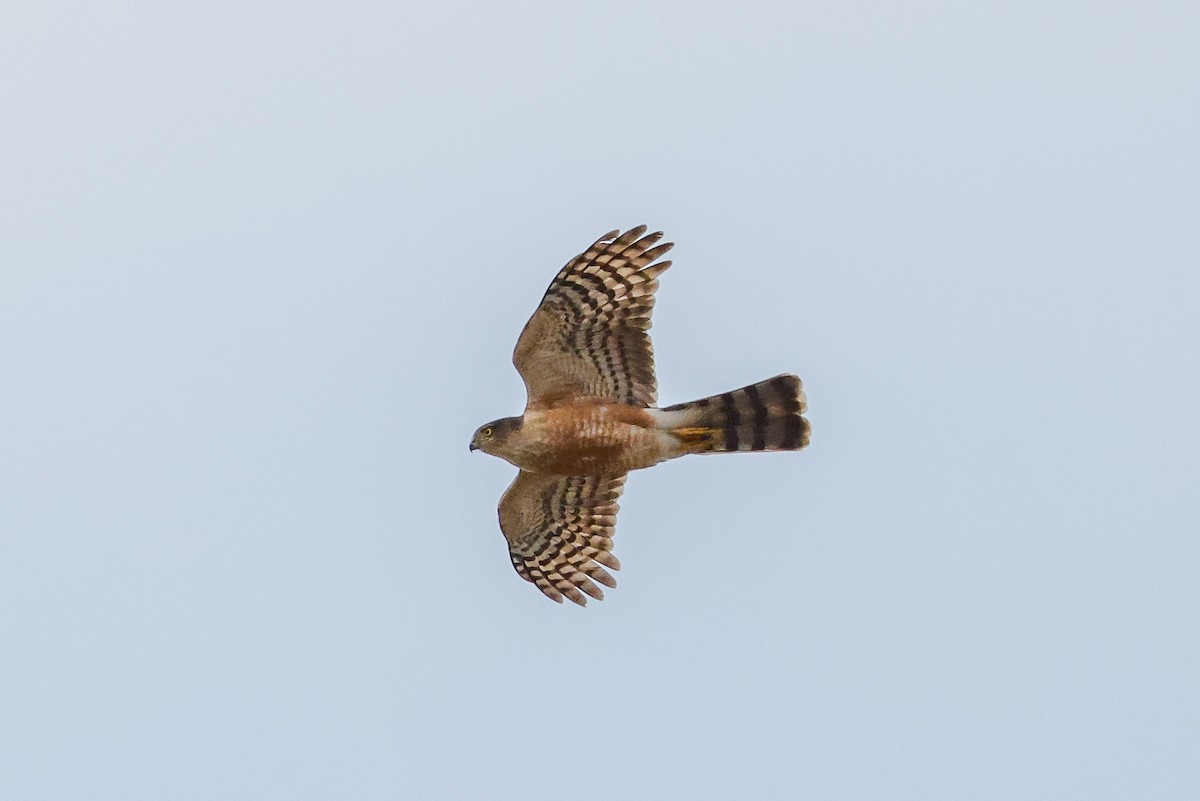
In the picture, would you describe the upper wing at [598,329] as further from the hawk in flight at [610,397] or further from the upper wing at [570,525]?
the upper wing at [570,525]

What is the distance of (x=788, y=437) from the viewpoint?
601 inches

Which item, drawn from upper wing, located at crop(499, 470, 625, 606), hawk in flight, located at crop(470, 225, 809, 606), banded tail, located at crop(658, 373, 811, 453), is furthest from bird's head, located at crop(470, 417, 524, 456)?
banded tail, located at crop(658, 373, 811, 453)

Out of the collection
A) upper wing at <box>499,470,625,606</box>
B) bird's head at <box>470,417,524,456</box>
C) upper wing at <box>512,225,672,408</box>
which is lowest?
upper wing at <box>499,470,625,606</box>

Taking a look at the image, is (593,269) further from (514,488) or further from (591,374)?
(514,488)

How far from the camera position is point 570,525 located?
15891mm

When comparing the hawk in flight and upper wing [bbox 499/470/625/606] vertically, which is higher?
the hawk in flight

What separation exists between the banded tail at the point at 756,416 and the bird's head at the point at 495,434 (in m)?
1.38

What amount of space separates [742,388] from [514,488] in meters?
2.04

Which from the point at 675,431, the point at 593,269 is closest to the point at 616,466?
the point at 675,431

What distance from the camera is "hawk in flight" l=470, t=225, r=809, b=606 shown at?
14.8m

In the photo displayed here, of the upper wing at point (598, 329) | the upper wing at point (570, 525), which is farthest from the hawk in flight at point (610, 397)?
the upper wing at point (570, 525)

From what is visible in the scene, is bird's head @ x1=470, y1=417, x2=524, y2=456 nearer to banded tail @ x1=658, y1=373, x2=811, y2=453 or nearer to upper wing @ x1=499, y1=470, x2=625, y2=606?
upper wing @ x1=499, y1=470, x2=625, y2=606

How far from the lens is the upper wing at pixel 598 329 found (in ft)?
48.4

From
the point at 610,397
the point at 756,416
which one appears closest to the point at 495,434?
the point at 610,397
